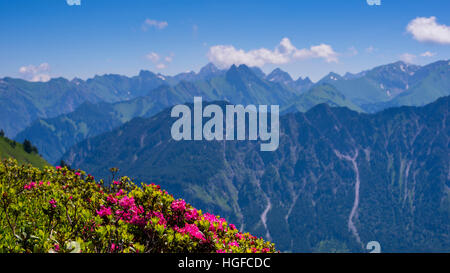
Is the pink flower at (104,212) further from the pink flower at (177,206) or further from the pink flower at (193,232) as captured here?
the pink flower at (193,232)

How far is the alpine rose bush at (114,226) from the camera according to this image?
10508 mm

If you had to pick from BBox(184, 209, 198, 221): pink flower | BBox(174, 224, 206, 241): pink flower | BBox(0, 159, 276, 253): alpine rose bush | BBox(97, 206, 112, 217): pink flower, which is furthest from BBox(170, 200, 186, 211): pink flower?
BBox(97, 206, 112, 217): pink flower

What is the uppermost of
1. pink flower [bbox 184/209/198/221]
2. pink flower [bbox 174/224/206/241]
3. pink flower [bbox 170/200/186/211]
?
pink flower [bbox 170/200/186/211]

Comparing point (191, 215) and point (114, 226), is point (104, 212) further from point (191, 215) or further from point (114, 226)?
point (191, 215)

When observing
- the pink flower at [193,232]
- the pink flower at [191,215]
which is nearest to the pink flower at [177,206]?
the pink flower at [191,215]

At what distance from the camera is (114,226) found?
11500 millimetres

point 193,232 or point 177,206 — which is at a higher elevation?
point 177,206

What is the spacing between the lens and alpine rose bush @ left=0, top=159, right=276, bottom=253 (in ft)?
34.5

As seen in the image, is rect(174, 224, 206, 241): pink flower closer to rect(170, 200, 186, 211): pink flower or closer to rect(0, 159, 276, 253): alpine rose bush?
rect(0, 159, 276, 253): alpine rose bush

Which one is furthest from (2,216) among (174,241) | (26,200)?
(174,241)

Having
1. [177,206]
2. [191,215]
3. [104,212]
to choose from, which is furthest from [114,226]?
[191,215]

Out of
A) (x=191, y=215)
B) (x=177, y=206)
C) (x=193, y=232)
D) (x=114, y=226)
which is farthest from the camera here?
(x=191, y=215)
